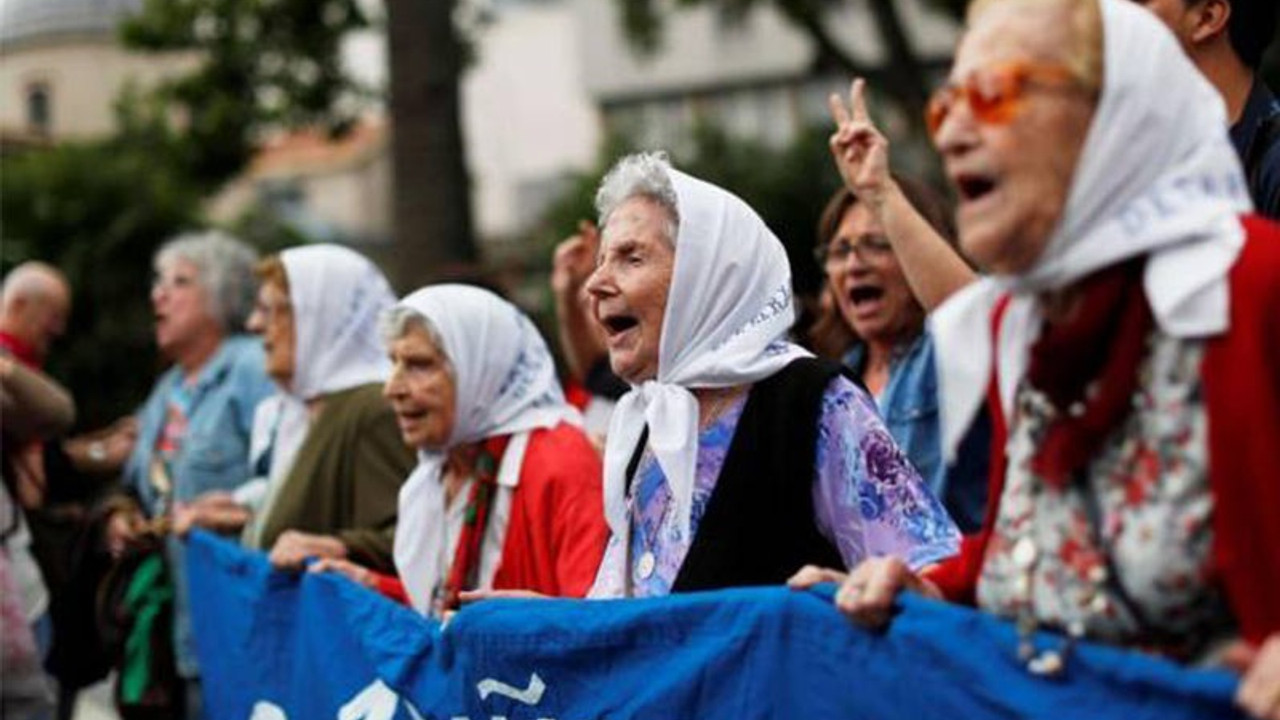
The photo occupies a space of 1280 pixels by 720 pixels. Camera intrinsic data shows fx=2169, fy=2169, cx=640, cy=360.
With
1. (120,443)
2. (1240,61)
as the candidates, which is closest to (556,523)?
(1240,61)

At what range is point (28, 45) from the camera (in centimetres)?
7300

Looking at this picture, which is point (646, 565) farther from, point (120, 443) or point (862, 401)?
point (120, 443)

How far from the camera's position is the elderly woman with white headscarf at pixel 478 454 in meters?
5.23

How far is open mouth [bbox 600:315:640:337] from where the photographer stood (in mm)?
4406

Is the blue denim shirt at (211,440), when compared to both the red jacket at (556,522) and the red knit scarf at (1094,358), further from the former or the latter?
the red knit scarf at (1094,358)

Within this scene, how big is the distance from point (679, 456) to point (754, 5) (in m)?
16.9

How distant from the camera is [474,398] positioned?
5.54m

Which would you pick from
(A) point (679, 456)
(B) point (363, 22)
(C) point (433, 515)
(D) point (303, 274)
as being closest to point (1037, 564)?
(A) point (679, 456)

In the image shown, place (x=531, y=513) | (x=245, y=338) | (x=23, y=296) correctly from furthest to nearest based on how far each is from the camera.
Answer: (x=23, y=296)
(x=245, y=338)
(x=531, y=513)

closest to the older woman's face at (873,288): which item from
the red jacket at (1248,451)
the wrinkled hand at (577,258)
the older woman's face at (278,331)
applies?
the wrinkled hand at (577,258)

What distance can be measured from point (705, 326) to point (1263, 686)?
1.82 meters

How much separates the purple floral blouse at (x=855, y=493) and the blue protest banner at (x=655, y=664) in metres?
0.22

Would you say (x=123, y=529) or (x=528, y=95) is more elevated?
(x=123, y=529)

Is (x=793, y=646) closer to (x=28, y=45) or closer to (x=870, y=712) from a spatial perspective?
(x=870, y=712)
